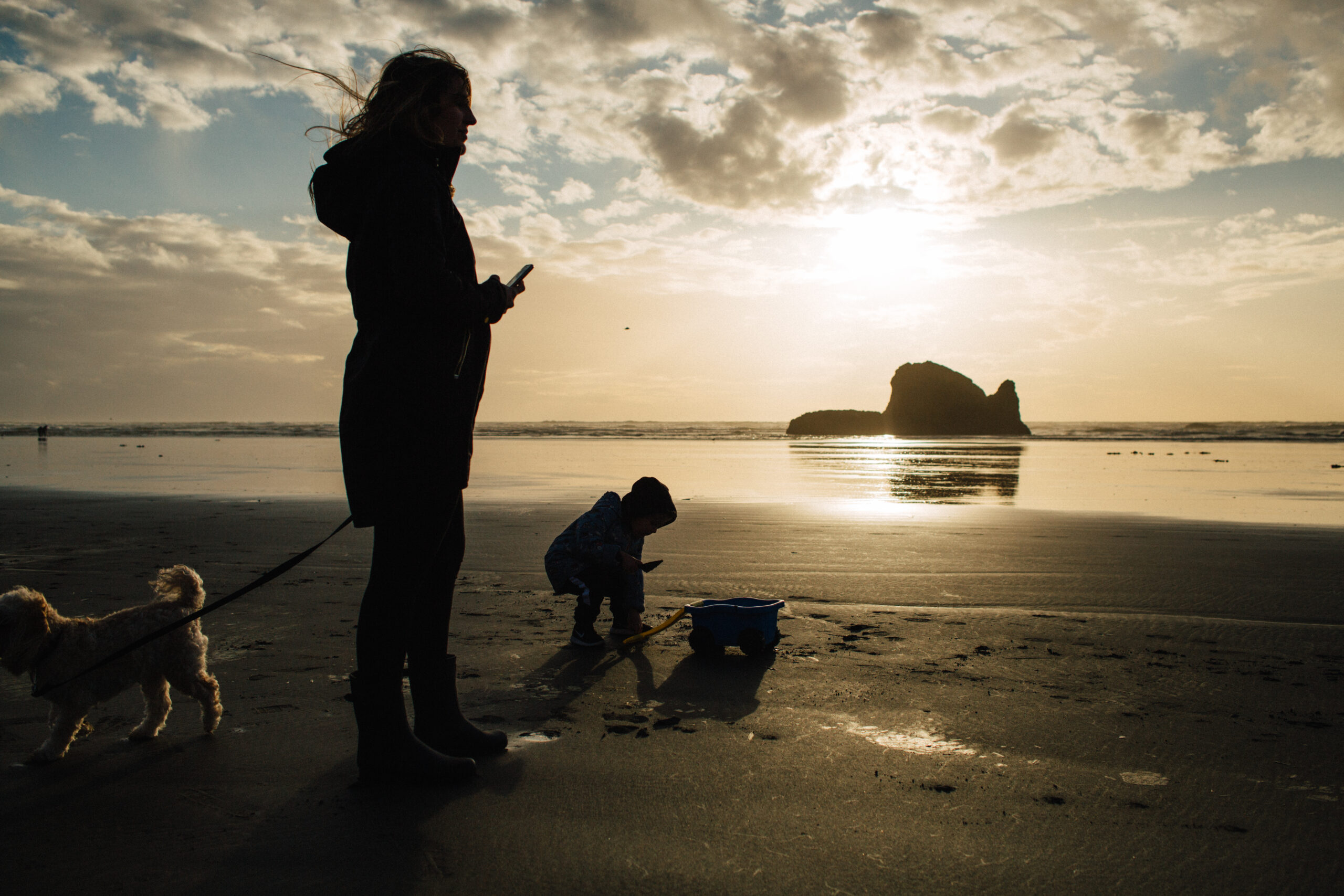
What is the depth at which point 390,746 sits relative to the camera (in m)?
2.63

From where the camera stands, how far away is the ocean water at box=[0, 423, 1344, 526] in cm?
1250

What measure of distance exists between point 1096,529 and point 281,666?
Result: 29.0 feet

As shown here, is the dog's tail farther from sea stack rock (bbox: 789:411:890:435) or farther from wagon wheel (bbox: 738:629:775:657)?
sea stack rock (bbox: 789:411:890:435)

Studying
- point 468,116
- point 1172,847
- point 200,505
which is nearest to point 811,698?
point 1172,847

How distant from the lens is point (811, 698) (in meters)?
3.60

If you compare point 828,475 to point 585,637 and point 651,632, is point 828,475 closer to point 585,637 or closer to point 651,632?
point 651,632

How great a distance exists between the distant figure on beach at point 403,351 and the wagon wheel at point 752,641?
6.11ft

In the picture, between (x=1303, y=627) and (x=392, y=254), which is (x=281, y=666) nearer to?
(x=392, y=254)

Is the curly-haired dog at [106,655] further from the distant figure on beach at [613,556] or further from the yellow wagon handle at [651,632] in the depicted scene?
the yellow wagon handle at [651,632]

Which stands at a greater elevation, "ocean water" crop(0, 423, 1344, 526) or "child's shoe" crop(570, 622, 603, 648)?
"ocean water" crop(0, 423, 1344, 526)

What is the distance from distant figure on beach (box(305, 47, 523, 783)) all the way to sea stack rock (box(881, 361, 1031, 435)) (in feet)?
323

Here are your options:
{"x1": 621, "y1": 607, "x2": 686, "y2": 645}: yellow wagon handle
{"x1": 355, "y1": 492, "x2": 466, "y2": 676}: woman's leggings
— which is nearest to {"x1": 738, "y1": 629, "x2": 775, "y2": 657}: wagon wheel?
{"x1": 621, "y1": 607, "x2": 686, "y2": 645}: yellow wagon handle

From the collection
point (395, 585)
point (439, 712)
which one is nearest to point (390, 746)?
point (439, 712)

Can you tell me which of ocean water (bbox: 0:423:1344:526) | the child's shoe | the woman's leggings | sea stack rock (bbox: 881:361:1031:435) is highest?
sea stack rock (bbox: 881:361:1031:435)
